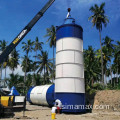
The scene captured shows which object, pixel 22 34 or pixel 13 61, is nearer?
pixel 22 34

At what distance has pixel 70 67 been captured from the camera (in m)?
17.2

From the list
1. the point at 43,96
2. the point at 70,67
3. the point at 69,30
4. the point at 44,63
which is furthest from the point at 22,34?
the point at 44,63

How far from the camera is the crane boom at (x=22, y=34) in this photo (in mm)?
16562

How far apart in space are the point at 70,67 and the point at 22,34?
21.9 feet

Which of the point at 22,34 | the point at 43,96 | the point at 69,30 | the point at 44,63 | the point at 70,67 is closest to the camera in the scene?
the point at 70,67

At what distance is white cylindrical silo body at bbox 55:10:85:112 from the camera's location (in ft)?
55.2

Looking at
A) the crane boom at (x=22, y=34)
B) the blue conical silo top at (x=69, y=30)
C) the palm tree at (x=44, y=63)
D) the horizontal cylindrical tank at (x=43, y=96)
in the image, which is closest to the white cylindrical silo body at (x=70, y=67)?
the blue conical silo top at (x=69, y=30)

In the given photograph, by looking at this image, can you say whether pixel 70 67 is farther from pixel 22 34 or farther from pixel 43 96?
pixel 43 96

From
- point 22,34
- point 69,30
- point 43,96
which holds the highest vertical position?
point 69,30

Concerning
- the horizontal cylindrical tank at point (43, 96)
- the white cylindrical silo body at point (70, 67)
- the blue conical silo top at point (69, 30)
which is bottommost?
the horizontal cylindrical tank at point (43, 96)

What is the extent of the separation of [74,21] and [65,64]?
559cm

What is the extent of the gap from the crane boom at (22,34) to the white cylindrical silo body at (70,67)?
3.34 metres

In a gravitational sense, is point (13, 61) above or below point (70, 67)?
above

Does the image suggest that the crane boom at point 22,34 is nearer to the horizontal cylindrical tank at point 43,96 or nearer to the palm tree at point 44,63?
the horizontal cylindrical tank at point 43,96
